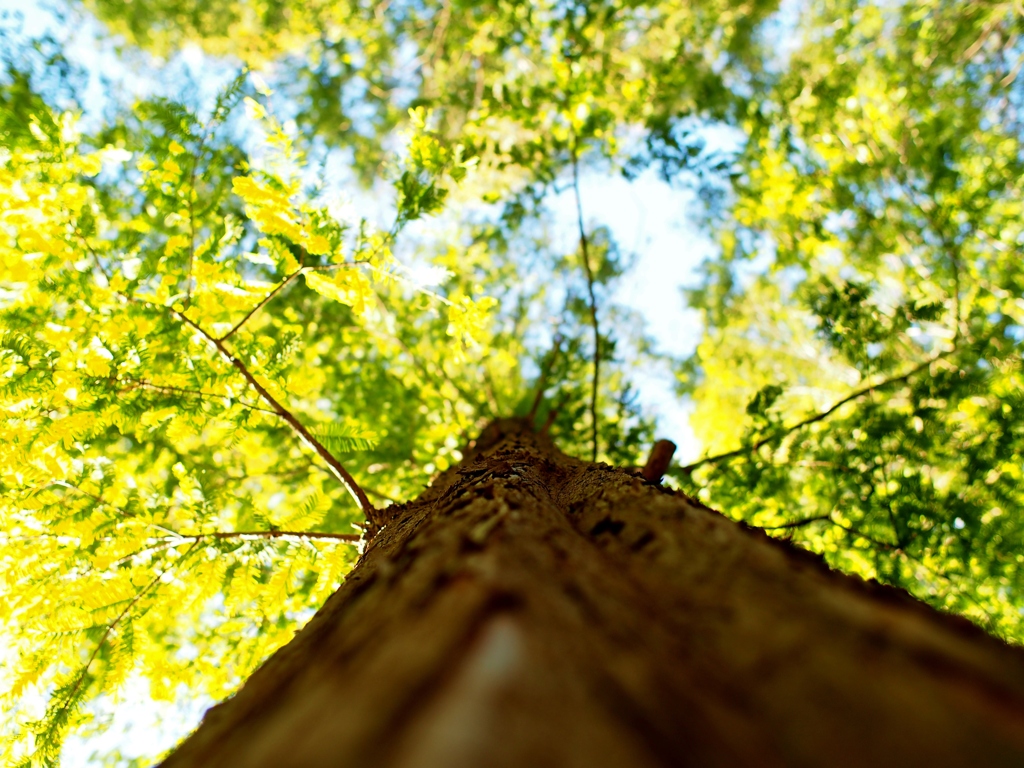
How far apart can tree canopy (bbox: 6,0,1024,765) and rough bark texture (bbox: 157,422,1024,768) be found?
1524mm

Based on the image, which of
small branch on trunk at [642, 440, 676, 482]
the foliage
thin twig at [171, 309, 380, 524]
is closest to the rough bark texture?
thin twig at [171, 309, 380, 524]

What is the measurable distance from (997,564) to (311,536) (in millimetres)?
4134

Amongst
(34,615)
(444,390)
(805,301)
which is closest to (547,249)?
(444,390)

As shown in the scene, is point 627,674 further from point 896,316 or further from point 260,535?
point 896,316

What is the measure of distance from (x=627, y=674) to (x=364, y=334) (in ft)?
15.7

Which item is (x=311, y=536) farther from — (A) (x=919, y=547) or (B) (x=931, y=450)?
(B) (x=931, y=450)

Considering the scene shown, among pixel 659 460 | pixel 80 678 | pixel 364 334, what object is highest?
pixel 364 334

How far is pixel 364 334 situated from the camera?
511 centimetres

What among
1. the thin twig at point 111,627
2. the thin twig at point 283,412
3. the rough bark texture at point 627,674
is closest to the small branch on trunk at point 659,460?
the thin twig at point 283,412

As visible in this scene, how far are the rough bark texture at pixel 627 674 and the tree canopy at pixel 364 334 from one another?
1.52 m

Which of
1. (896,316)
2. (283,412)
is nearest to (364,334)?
(283,412)

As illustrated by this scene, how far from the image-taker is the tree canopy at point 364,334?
88.7 inches

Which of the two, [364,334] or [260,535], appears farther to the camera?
[364,334]

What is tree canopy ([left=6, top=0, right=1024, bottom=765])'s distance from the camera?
2252mm
